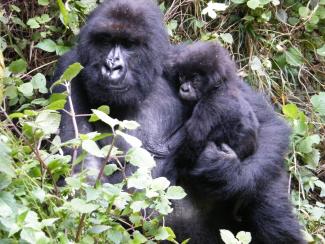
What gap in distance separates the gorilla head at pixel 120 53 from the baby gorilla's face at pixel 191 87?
15cm

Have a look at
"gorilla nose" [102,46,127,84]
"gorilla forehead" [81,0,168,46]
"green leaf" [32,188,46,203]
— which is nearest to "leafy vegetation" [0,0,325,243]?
"green leaf" [32,188,46,203]

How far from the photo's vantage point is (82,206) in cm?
254

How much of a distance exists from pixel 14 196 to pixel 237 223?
1.58 metres

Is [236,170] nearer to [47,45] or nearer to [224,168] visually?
[224,168]

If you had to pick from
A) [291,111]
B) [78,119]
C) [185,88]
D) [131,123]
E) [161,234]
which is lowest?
[291,111]

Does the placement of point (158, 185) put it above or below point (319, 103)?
above

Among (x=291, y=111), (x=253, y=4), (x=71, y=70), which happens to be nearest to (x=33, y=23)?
(x=253, y=4)

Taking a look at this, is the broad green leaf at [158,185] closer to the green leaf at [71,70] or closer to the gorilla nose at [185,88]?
the green leaf at [71,70]

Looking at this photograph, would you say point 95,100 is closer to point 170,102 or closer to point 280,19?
point 170,102

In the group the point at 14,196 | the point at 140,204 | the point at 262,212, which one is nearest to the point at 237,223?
the point at 262,212

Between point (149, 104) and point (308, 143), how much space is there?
1206mm

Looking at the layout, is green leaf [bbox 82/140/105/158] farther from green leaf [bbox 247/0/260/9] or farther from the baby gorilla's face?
green leaf [bbox 247/0/260/9]

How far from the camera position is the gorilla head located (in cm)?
361

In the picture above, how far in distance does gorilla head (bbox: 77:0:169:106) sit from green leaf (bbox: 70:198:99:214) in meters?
1.10
